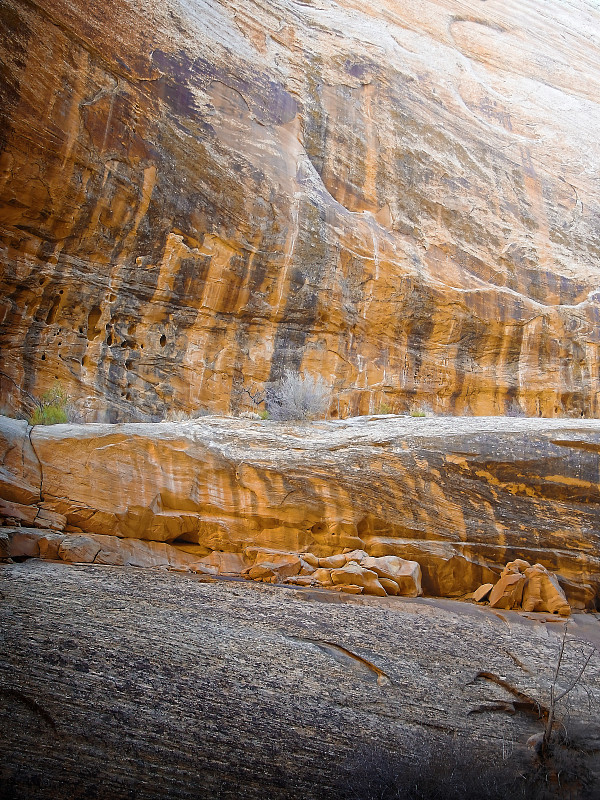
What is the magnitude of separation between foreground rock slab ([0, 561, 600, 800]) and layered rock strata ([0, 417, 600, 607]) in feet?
3.14

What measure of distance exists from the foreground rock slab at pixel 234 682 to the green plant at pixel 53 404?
4095 mm

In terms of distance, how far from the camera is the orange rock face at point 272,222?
1380cm

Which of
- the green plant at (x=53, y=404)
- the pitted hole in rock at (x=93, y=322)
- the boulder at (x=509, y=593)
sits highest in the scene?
the pitted hole in rock at (x=93, y=322)

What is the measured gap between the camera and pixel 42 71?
13031 millimetres

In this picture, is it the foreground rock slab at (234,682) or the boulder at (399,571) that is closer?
the foreground rock slab at (234,682)

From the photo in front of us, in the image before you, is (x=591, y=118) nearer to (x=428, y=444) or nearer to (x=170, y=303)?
(x=170, y=303)

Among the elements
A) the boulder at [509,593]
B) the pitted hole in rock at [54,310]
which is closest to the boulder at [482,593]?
the boulder at [509,593]

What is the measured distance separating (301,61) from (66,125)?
7.72 m

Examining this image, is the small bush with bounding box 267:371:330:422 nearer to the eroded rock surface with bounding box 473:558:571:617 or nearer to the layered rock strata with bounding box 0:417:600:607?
the layered rock strata with bounding box 0:417:600:607

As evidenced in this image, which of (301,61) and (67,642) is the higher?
(301,61)

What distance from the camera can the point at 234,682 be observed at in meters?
5.65

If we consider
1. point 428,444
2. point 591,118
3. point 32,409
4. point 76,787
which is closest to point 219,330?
point 32,409

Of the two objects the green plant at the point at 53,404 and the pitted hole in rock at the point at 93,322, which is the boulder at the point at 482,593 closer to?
the green plant at the point at 53,404

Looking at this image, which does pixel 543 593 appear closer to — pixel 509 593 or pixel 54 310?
pixel 509 593
